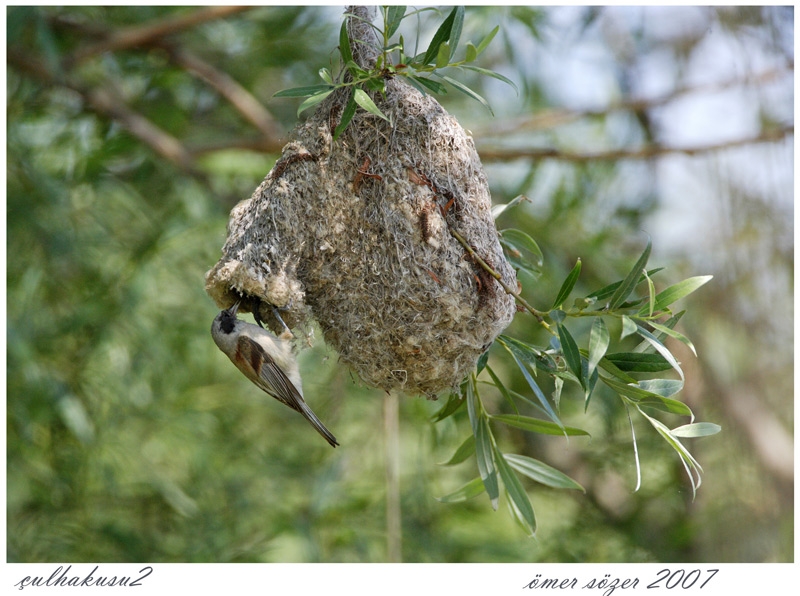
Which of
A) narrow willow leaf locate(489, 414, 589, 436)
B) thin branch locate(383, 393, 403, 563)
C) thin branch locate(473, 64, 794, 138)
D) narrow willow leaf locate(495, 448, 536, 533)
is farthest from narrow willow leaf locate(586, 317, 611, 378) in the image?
thin branch locate(473, 64, 794, 138)

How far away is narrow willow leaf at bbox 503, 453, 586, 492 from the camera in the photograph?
89.4 inches

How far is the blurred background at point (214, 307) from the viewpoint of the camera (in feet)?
15.8

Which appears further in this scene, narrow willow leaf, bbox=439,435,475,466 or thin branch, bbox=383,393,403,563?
thin branch, bbox=383,393,403,563

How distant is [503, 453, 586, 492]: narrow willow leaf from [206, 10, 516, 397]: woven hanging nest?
1.18ft

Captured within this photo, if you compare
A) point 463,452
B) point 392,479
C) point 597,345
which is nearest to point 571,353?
point 597,345

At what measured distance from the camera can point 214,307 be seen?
5.62 metres

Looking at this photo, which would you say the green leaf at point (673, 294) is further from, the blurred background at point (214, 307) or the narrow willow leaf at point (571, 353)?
the blurred background at point (214, 307)

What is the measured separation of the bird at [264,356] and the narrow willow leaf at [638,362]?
100cm

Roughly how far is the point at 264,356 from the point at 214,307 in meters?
3.17

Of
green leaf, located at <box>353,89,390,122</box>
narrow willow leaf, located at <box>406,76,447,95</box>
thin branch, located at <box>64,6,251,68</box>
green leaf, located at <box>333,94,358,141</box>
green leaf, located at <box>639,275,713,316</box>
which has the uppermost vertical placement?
narrow willow leaf, located at <box>406,76,447,95</box>

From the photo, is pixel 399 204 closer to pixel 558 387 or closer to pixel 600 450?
pixel 558 387

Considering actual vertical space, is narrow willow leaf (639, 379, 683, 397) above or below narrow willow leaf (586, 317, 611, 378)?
below

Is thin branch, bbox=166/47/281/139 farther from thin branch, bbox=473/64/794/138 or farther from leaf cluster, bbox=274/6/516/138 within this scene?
leaf cluster, bbox=274/6/516/138

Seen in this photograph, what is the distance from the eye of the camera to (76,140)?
5.60 meters
